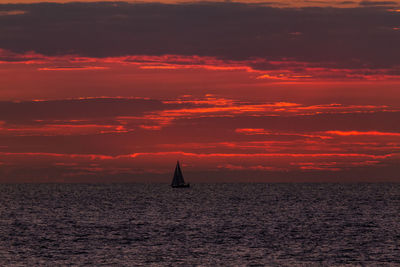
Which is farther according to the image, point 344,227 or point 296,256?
point 344,227

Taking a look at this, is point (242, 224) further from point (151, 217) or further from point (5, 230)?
point (5, 230)

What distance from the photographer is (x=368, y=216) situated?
13812 cm

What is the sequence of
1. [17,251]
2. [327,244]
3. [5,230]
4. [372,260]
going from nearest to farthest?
[372,260] → [17,251] → [327,244] → [5,230]

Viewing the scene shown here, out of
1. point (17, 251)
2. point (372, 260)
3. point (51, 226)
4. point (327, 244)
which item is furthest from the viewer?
point (51, 226)

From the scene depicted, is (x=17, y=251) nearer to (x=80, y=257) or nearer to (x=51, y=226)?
(x=80, y=257)

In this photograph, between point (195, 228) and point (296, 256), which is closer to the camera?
point (296, 256)

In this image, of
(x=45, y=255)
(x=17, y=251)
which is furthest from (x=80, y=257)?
(x=17, y=251)

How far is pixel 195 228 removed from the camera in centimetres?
10688

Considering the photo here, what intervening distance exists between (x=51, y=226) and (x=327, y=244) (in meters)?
48.7

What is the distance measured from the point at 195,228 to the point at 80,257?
120 feet

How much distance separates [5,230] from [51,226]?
9889 millimetres

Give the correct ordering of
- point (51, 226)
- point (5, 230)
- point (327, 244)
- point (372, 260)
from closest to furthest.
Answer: point (372, 260)
point (327, 244)
point (5, 230)
point (51, 226)

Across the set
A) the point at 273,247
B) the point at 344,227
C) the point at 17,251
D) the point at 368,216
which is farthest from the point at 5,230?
the point at 368,216

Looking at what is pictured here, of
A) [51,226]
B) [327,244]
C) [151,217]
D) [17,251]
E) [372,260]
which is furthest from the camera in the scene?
[151,217]
